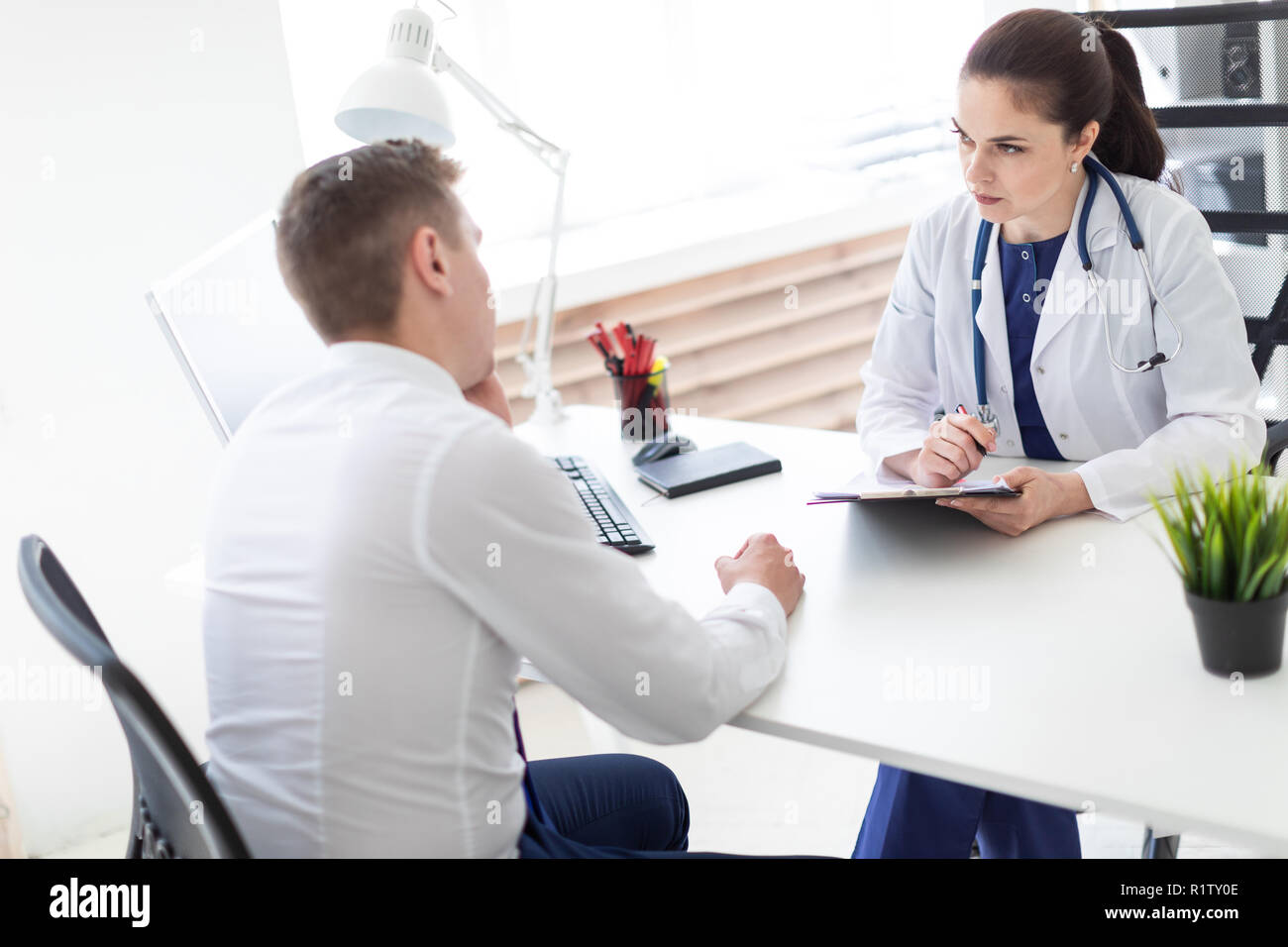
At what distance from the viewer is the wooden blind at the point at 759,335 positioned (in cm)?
295

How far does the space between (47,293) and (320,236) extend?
1.40m

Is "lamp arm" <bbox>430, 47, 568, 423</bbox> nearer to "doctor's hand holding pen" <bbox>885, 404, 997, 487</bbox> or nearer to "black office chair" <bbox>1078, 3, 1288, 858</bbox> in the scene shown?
"doctor's hand holding pen" <bbox>885, 404, 997, 487</bbox>

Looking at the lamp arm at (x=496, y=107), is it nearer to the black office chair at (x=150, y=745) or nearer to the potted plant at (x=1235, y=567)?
the black office chair at (x=150, y=745)

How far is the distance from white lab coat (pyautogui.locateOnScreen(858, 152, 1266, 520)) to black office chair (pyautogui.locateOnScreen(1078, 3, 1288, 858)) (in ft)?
0.91

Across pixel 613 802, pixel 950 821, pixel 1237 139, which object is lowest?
pixel 950 821

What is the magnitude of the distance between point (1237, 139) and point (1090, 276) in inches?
20.2

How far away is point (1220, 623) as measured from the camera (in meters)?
1.11

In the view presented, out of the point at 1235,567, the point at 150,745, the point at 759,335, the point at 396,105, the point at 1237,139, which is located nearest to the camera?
the point at 150,745

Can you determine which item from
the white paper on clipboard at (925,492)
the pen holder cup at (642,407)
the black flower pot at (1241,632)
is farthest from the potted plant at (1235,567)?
the pen holder cup at (642,407)

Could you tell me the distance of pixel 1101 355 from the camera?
1759mm

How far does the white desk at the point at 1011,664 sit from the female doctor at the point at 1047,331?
111 millimetres

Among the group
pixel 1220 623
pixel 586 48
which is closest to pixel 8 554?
pixel 586 48

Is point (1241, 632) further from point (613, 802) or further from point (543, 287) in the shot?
point (543, 287)

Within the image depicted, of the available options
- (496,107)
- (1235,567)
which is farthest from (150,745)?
(496,107)
